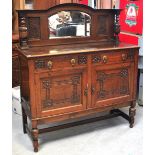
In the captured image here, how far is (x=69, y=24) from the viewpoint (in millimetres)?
2258

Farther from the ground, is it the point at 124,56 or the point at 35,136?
the point at 124,56

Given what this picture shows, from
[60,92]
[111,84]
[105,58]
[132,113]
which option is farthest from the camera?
[132,113]

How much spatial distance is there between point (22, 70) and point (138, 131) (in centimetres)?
127

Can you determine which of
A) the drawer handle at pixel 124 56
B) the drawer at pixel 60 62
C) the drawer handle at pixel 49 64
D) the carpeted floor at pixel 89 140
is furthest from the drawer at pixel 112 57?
the carpeted floor at pixel 89 140

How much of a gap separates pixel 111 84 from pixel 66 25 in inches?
26.7

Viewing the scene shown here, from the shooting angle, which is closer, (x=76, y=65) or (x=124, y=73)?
(x=76, y=65)

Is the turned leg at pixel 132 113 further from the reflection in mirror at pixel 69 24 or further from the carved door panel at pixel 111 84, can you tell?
the reflection in mirror at pixel 69 24

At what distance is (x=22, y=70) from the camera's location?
2.13 meters

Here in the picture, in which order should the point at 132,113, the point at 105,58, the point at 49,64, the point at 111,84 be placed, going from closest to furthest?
the point at 49,64, the point at 105,58, the point at 111,84, the point at 132,113

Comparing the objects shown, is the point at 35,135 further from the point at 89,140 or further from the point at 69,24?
the point at 69,24

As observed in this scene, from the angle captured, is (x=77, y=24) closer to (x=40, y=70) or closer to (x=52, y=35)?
(x=52, y=35)

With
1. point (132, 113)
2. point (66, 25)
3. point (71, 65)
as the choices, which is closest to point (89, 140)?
point (132, 113)

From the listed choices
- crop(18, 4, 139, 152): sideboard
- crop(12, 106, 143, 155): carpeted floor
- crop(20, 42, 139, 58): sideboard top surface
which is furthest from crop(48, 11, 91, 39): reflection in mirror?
crop(12, 106, 143, 155): carpeted floor
